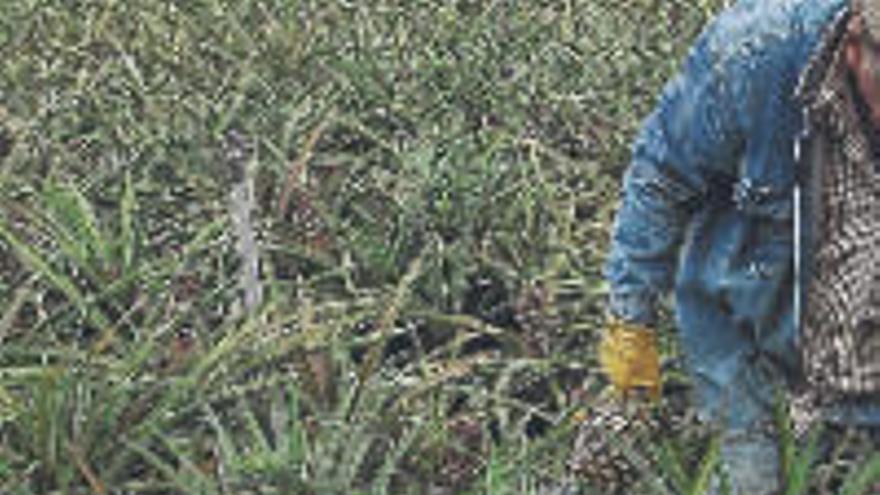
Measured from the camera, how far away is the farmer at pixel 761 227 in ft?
9.55

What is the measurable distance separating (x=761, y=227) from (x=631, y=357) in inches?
18.6

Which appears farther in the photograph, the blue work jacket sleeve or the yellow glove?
the yellow glove

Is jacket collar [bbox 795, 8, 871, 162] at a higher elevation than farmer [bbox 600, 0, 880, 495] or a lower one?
higher

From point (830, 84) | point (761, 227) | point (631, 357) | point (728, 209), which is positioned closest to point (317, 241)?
point (631, 357)

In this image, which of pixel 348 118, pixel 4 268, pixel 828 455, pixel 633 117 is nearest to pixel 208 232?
pixel 4 268

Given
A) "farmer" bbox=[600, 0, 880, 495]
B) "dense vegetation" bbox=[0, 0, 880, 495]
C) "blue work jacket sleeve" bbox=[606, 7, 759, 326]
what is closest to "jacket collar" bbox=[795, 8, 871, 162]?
"farmer" bbox=[600, 0, 880, 495]

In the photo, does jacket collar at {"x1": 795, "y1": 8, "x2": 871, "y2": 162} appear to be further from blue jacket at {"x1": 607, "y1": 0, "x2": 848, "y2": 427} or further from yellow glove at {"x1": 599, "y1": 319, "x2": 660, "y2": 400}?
yellow glove at {"x1": 599, "y1": 319, "x2": 660, "y2": 400}

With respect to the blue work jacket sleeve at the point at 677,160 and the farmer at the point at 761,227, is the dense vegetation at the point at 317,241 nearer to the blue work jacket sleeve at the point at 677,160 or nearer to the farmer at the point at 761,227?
the farmer at the point at 761,227

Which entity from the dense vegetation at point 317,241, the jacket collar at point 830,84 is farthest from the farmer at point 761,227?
the dense vegetation at point 317,241

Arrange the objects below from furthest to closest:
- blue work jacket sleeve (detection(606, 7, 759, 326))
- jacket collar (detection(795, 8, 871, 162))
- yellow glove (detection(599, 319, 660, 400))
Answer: yellow glove (detection(599, 319, 660, 400)), blue work jacket sleeve (detection(606, 7, 759, 326)), jacket collar (detection(795, 8, 871, 162))

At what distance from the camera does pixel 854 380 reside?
10.6 ft

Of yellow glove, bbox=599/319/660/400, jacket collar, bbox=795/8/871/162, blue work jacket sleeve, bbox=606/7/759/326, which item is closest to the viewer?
jacket collar, bbox=795/8/871/162

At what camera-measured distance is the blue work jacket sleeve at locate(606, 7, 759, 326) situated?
295cm

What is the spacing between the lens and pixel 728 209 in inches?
129
